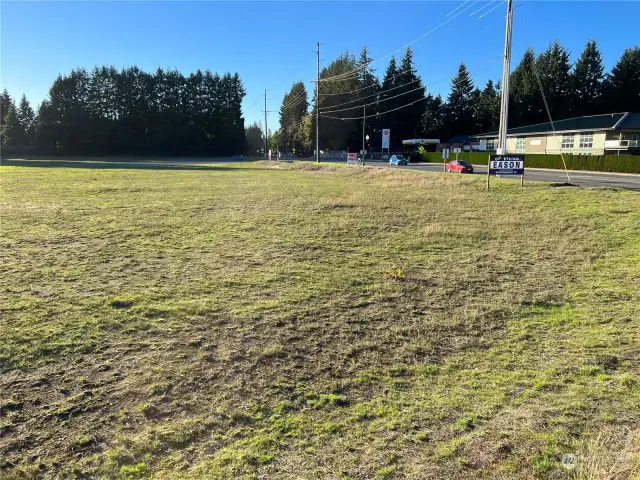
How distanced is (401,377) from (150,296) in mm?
3535

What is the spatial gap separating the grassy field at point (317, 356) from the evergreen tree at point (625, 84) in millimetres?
81098

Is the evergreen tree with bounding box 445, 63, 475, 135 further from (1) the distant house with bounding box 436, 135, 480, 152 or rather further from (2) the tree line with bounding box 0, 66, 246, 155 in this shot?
(2) the tree line with bounding box 0, 66, 246, 155

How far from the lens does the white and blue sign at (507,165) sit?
17.3 m

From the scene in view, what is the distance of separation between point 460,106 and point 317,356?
3875 inches

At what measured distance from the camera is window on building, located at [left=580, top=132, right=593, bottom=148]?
1874 inches

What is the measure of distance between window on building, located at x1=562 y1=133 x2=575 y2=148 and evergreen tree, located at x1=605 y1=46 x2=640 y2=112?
110 ft

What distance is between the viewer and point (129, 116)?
88.2 m

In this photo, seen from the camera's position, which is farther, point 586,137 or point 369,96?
point 369,96

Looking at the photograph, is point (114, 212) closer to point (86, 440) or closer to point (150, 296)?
point (150, 296)

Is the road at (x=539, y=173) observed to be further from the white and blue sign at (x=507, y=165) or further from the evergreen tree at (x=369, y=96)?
the evergreen tree at (x=369, y=96)

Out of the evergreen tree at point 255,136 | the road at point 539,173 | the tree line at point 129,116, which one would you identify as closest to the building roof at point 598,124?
the road at point 539,173

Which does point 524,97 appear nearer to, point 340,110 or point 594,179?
point 340,110

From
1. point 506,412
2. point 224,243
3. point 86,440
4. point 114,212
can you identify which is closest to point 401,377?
point 506,412

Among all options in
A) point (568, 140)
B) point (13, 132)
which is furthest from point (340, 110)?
point (13, 132)
